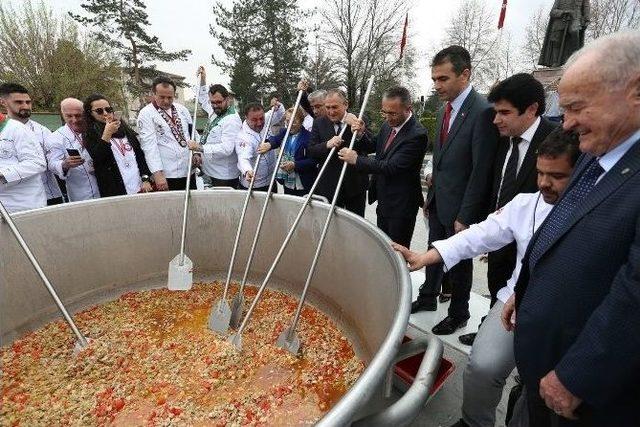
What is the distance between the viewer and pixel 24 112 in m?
3.30

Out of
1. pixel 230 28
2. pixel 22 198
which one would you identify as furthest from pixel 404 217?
pixel 230 28

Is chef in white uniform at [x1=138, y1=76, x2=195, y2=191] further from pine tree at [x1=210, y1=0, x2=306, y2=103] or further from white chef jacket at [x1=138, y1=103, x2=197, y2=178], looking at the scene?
pine tree at [x1=210, y1=0, x2=306, y2=103]

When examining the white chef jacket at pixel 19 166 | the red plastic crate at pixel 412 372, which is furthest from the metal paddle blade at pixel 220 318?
the white chef jacket at pixel 19 166

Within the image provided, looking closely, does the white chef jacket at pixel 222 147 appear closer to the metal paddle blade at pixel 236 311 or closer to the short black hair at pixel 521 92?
the metal paddle blade at pixel 236 311

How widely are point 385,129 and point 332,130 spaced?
1.69 ft

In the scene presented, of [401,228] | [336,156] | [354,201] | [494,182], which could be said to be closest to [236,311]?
[401,228]

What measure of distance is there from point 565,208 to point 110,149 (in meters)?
3.52

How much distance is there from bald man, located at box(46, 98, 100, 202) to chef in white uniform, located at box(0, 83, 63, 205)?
10 cm

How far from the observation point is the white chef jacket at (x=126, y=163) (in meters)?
3.44

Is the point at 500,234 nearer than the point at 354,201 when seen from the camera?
Yes

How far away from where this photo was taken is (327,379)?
2.15 metres

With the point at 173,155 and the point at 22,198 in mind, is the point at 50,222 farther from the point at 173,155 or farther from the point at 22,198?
the point at 173,155

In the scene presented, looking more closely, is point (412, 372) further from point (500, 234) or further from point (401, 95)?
point (401, 95)

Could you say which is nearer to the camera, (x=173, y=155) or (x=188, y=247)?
(x=188, y=247)
